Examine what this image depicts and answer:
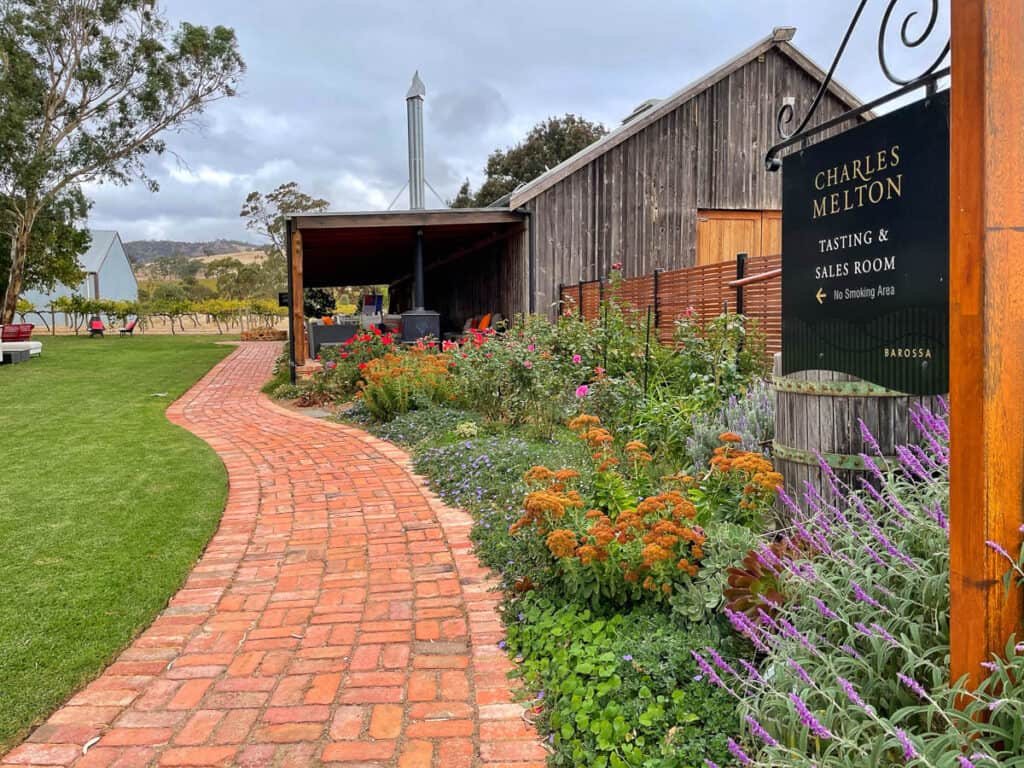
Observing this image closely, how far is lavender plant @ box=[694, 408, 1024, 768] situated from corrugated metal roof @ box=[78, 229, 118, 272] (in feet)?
175

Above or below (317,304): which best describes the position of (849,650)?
below

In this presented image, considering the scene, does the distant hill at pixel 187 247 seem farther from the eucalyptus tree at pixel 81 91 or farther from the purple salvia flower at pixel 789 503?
the purple salvia flower at pixel 789 503

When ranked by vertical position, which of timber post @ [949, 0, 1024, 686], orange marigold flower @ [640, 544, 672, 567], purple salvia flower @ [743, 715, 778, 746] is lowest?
purple salvia flower @ [743, 715, 778, 746]

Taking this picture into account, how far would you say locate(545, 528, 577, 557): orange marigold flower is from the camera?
2576 mm

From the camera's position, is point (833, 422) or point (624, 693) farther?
point (833, 422)

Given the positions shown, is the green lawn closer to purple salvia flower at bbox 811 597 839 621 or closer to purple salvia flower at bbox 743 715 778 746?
purple salvia flower at bbox 743 715 778 746

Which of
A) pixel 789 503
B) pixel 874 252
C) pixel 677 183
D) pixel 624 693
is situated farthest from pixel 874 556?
pixel 677 183

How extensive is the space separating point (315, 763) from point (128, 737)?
639mm

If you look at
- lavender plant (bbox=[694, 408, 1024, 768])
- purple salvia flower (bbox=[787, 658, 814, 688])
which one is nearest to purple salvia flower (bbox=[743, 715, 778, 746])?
lavender plant (bbox=[694, 408, 1024, 768])

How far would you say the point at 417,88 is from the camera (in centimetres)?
1479

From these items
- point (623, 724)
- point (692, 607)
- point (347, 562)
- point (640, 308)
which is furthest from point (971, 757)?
point (640, 308)

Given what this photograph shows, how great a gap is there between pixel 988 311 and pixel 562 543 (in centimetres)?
155

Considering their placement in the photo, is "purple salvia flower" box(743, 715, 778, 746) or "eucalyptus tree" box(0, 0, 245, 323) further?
"eucalyptus tree" box(0, 0, 245, 323)

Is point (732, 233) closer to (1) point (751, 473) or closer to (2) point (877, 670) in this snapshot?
(1) point (751, 473)
